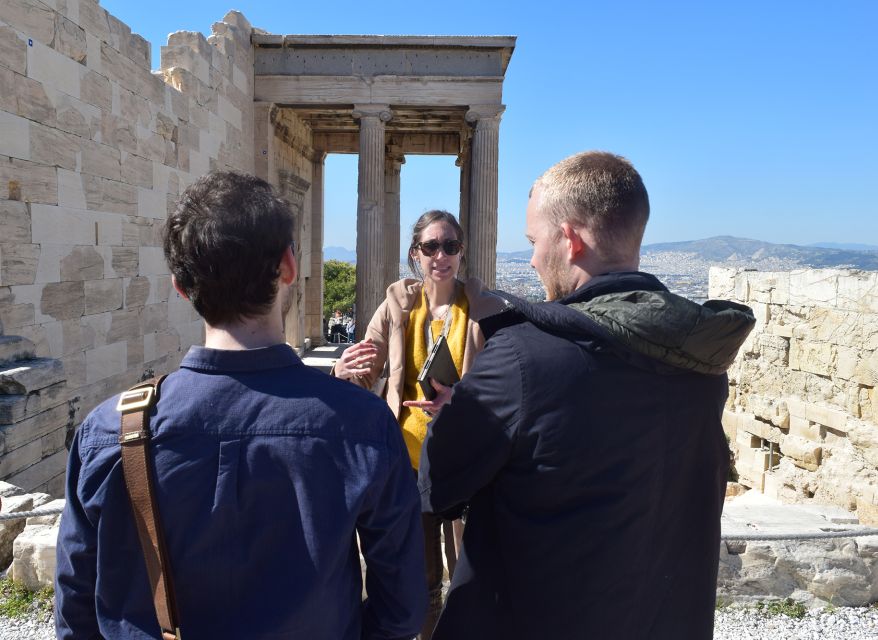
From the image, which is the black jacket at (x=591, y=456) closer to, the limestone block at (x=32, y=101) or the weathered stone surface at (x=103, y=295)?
the limestone block at (x=32, y=101)

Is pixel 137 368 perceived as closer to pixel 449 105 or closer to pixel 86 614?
pixel 86 614

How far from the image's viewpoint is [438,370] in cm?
231

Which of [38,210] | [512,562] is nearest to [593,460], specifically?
[512,562]

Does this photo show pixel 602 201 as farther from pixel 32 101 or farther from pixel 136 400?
pixel 32 101

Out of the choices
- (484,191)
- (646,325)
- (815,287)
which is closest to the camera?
(646,325)

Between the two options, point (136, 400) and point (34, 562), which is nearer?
point (136, 400)

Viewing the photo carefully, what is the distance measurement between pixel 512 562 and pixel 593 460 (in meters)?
0.33

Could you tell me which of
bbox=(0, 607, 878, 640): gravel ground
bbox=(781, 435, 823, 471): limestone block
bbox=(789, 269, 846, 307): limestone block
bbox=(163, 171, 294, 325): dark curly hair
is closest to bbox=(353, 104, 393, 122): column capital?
bbox=(789, 269, 846, 307): limestone block

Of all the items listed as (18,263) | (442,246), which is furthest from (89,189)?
(442,246)

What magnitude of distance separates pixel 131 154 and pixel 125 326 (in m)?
2.05

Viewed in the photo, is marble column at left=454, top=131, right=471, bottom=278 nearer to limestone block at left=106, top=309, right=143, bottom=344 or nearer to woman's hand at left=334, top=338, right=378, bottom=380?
limestone block at left=106, top=309, right=143, bottom=344

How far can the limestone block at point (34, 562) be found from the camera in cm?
341

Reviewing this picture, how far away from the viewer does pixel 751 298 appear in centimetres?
930

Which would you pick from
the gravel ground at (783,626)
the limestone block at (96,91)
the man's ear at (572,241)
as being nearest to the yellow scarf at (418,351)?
the man's ear at (572,241)
